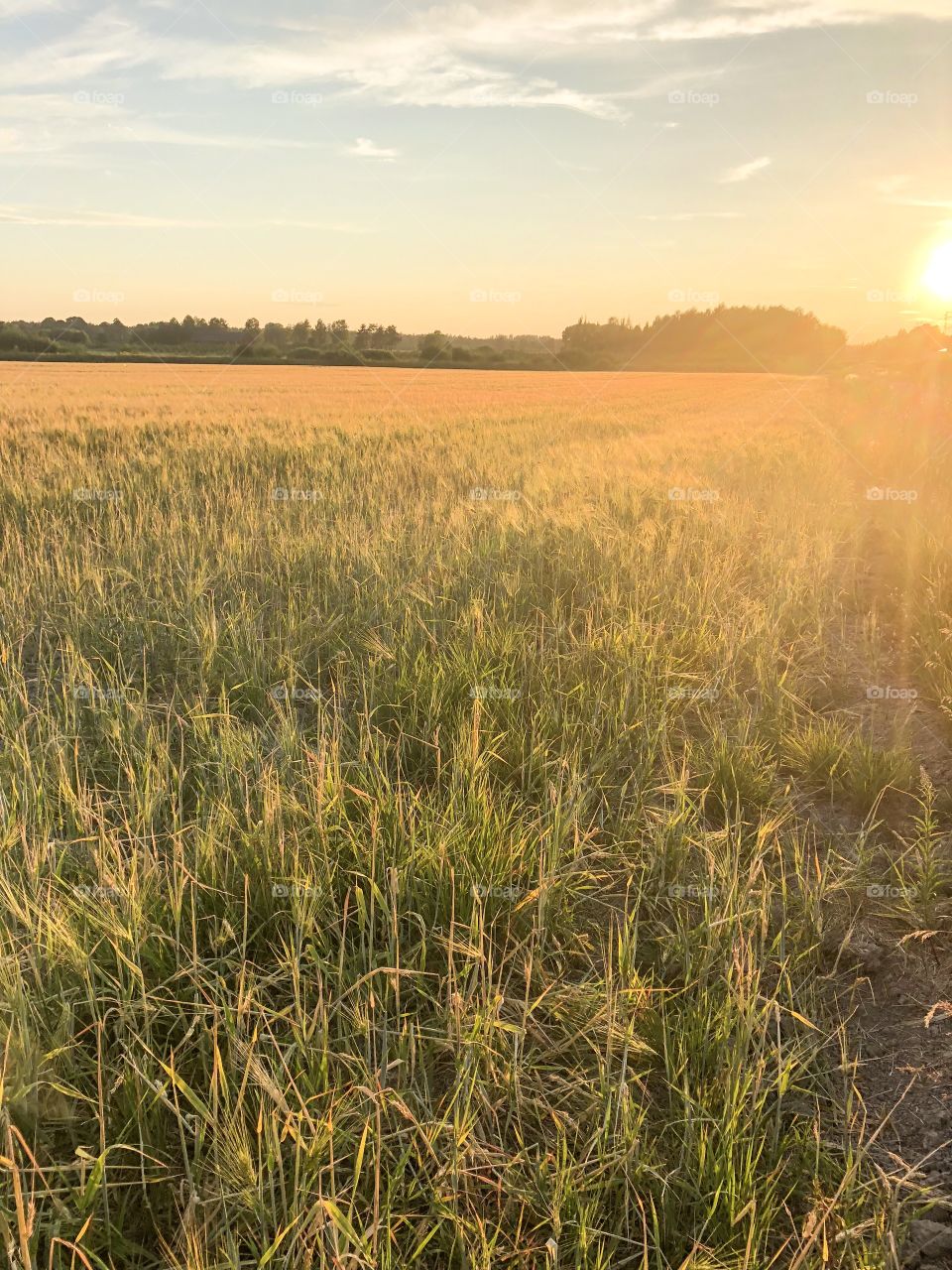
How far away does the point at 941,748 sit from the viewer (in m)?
3.63

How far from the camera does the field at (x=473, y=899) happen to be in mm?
1535

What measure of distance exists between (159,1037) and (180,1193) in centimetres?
43
